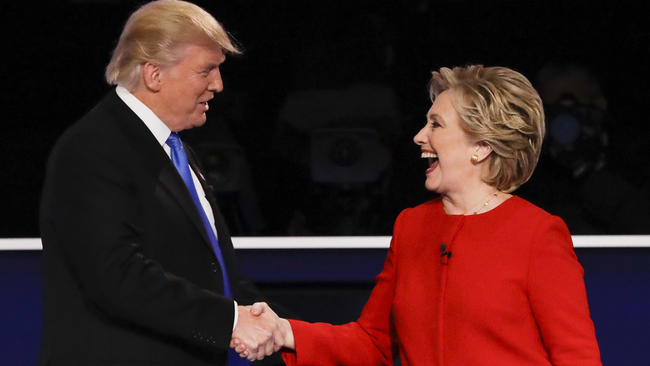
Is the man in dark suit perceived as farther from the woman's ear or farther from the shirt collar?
the woman's ear

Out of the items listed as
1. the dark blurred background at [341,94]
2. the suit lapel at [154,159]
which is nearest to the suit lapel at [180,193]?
the suit lapel at [154,159]

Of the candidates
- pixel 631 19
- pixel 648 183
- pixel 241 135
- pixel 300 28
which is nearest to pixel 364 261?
pixel 241 135

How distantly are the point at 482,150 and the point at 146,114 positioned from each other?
0.85 metres

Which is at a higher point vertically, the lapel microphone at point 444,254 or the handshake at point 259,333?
the lapel microphone at point 444,254

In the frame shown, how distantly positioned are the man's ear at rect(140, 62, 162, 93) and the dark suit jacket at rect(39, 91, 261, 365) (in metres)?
0.10

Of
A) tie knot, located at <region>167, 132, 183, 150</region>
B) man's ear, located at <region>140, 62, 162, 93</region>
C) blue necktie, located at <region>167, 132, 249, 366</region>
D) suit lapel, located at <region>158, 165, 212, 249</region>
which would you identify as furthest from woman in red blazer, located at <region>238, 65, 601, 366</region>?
man's ear, located at <region>140, 62, 162, 93</region>

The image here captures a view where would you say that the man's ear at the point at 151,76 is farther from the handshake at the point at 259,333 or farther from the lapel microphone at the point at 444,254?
the lapel microphone at the point at 444,254

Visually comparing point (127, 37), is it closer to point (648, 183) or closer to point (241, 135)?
point (241, 135)

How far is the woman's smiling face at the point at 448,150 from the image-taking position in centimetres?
232

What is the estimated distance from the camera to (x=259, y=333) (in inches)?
95.9

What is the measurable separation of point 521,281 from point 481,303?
0.11 metres

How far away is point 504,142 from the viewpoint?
2.28 metres

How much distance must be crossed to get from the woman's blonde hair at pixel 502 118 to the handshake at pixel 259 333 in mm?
698

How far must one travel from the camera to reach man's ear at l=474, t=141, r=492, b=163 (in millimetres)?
2309
